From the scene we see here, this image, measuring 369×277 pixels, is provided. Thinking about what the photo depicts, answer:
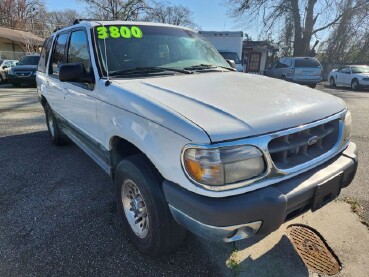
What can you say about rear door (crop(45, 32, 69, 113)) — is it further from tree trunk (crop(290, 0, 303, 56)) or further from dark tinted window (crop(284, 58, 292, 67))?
tree trunk (crop(290, 0, 303, 56))

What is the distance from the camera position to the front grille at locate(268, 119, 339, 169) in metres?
2.11

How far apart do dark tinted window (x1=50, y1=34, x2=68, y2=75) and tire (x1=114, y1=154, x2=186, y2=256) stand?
2.26 meters

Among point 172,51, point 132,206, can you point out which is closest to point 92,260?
point 132,206

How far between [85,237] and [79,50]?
6.75ft

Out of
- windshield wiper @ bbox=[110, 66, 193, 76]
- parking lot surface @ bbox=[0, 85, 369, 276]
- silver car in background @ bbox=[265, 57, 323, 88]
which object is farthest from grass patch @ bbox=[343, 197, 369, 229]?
silver car in background @ bbox=[265, 57, 323, 88]

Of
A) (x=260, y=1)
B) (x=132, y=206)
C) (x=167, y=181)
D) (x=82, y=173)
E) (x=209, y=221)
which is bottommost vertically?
(x=82, y=173)

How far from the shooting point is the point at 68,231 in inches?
120

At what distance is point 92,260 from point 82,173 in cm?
201

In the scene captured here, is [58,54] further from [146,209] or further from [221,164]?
[221,164]

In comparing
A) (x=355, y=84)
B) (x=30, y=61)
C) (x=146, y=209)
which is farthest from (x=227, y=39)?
(x=146, y=209)

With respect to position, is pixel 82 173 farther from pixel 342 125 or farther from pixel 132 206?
pixel 342 125

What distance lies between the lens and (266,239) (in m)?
2.91

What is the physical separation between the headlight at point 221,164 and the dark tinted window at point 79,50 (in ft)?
5.85

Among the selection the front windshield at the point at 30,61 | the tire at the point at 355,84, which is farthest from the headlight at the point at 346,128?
A: the tire at the point at 355,84
